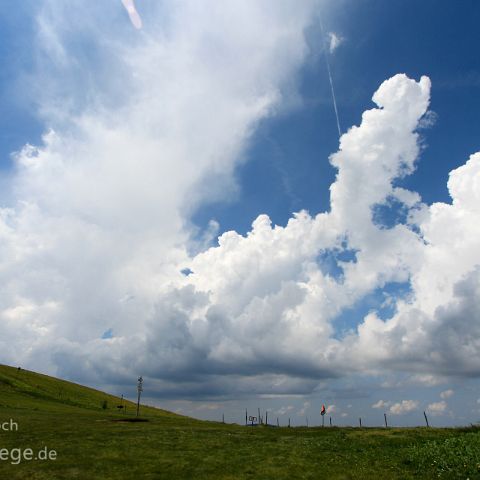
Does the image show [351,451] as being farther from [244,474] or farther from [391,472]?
[244,474]

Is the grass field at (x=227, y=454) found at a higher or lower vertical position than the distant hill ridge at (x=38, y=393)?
lower

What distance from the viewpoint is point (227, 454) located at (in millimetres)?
34312

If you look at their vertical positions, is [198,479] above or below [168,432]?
below

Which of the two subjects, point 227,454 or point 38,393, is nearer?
point 227,454

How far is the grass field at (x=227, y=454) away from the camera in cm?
2847

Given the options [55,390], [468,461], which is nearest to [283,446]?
[468,461]

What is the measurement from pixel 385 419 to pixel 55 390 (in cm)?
8620

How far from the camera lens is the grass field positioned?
28.5 metres

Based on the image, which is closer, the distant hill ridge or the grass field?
the grass field

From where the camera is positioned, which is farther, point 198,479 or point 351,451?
point 351,451

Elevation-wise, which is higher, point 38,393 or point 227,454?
point 38,393

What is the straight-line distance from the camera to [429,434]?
4366cm

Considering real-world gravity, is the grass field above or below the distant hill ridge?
below

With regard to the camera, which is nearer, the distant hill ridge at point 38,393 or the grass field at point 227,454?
the grass field at point 227,454
